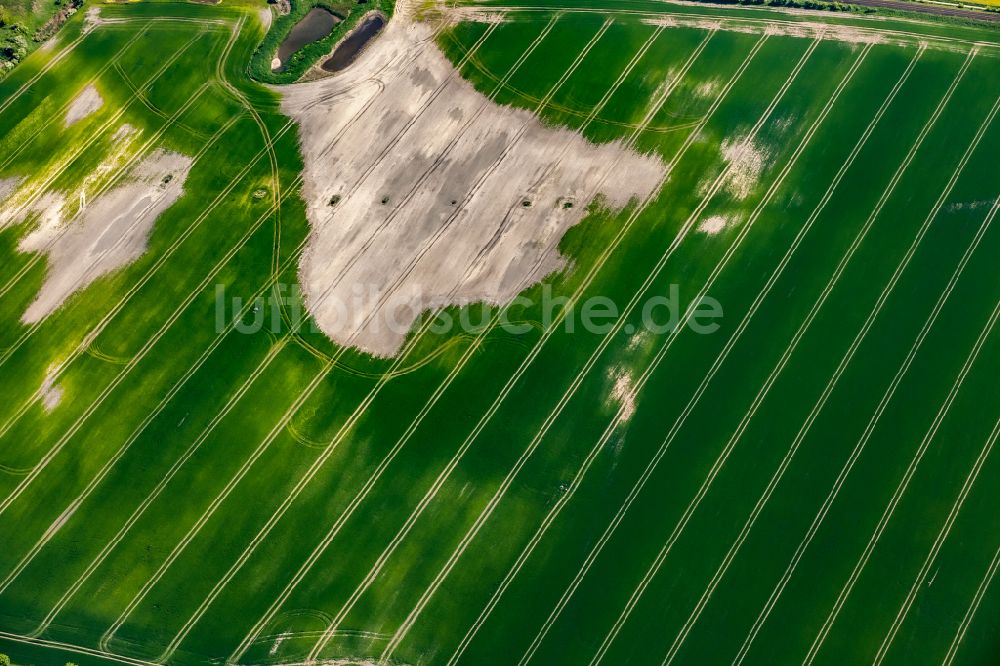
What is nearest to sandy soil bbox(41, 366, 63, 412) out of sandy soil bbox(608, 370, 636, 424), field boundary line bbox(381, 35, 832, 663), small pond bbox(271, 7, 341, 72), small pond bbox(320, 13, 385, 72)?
field boundary line bbox(381, 35, 832, 663)

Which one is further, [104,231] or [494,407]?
[104,231]

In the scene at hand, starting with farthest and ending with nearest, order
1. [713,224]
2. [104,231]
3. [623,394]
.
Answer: [104,231] < [713,224] < [623,394]

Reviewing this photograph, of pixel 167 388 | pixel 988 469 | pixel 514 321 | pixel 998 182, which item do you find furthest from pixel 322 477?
pixel 998 182

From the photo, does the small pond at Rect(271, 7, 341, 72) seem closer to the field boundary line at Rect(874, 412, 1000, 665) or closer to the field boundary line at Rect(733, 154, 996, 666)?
the field boundary line at Rect(733, 154, 996, 666)

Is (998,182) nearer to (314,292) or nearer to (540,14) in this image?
(540,14)

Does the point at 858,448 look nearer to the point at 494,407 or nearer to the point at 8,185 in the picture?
the point at 494,407

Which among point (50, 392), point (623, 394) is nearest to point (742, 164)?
point (623, 394)

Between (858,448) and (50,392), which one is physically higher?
(50,392)
